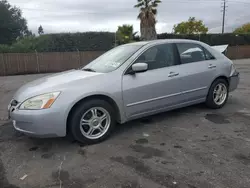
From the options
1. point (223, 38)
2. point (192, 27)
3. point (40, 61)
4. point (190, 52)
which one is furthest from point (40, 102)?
point (192, 27)

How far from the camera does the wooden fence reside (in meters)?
15.9

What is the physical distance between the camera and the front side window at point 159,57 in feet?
13.0

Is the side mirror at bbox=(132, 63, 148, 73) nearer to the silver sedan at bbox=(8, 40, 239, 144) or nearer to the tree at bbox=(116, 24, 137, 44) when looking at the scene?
the silver sedan at bbox=(8, 40, 239, 144)

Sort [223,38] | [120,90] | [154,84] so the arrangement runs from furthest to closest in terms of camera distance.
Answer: [223,38], [154,84], [120,90]

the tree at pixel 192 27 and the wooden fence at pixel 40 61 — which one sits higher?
the tree at pixel 192 27

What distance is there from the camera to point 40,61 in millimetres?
16781

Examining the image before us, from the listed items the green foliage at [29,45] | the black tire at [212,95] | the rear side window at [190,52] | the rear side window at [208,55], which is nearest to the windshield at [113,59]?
the rear side window at [190,52]

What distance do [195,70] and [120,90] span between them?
1711 millimetres

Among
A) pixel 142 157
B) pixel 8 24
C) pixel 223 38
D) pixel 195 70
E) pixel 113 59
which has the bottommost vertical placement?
pixel 142 157

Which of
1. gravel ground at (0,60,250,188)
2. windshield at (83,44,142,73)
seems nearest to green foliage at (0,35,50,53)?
gravel ground at (0,60,250,188)

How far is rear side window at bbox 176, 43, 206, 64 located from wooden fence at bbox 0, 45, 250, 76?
14.4m

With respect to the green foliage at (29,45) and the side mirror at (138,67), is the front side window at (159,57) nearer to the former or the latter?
the side mirror at (138,67)

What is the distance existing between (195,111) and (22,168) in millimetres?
3516

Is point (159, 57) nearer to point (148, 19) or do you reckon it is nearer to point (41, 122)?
point (41, 122)
